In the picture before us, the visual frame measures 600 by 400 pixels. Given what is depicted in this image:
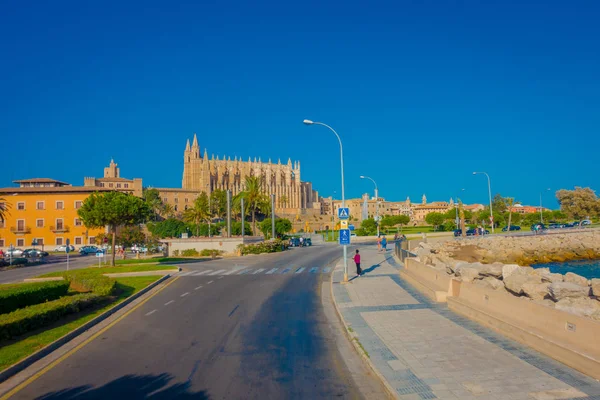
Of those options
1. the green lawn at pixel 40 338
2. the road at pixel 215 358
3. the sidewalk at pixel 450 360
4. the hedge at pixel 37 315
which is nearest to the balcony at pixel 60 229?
the green lawn at pixel 40 338

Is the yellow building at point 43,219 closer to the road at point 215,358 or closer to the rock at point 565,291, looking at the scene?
the road at point 215,358

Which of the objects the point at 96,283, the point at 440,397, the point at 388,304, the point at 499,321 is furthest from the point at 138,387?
the point at 96,283

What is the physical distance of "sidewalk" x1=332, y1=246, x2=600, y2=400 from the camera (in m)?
6.91

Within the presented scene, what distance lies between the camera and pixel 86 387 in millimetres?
7906

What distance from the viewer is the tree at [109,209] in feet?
109

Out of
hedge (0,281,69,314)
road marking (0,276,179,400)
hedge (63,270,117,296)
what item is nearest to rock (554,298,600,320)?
road marking (0,276,179,400)

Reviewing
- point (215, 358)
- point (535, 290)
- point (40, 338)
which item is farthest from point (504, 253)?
point (40, 338)

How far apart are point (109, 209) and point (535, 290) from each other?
2882 centimetres

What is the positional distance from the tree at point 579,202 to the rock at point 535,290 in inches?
2607

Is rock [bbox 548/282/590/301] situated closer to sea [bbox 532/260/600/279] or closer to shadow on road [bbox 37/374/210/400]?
shadow on road [bbox 37/374/210/400]

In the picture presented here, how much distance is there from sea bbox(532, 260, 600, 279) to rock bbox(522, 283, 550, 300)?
21.8 meters

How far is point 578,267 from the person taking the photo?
36531 millimetres

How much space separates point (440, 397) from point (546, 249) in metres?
44.0

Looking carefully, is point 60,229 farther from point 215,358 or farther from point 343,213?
point 215,358
